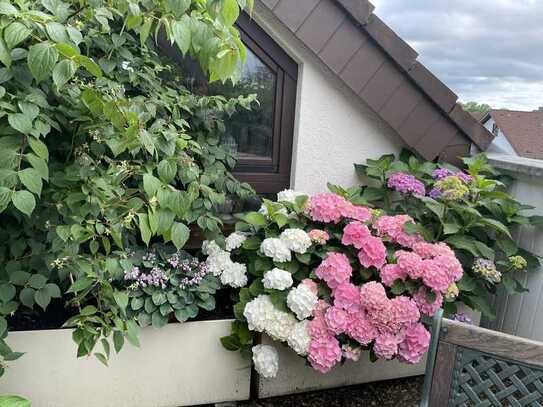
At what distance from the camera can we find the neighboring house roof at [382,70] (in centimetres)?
222

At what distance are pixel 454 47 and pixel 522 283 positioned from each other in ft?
5.19

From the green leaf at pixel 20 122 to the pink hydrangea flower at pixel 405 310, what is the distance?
1486mm

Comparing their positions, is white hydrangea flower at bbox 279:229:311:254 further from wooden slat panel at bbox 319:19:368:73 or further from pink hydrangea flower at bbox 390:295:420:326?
wooden slat panel at bbox 319:19:368:73

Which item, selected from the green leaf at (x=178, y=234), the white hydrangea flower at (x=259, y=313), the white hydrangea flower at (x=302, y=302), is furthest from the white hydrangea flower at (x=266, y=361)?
the green leaf at (x=178, y=234)

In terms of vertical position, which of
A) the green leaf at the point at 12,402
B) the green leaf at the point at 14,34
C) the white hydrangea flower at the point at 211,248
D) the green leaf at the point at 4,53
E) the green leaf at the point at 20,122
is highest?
the green leaf at the point at 14,34

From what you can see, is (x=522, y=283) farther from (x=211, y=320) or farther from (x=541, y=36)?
(x=211, y=320)

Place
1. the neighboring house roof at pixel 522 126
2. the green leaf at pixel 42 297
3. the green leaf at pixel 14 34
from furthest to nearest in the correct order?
1. the neighboring house roof at pixel 522 126
2. the green leaf at pixel 42 297
3. the green leaf at pixel 14 34

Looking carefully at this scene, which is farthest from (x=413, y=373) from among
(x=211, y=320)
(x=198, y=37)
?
(x=198, y=37)

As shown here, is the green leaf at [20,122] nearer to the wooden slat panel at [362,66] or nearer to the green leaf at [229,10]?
the green leaf at [229,10]

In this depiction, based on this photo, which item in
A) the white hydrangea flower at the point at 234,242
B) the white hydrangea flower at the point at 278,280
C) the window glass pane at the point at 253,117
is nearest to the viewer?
the white hydrangea flower at the point at 278,280

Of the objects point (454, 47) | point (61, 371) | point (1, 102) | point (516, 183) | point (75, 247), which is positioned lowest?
point (61, 371)

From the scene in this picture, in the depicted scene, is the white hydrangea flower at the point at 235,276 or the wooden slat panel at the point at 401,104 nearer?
the white hydrangea flower at the point at 235,276

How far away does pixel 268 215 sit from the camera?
2156 millimetres

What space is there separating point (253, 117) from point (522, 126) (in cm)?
371
